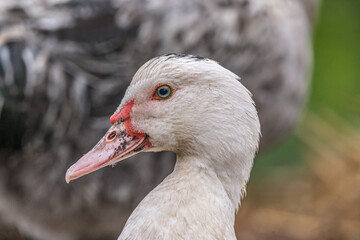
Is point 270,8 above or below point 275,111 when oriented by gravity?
above

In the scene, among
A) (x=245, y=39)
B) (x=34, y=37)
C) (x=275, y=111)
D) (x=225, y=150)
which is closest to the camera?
(x=225, y=150)

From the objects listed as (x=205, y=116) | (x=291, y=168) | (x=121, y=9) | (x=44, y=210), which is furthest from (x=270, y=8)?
(x=291, y=168)

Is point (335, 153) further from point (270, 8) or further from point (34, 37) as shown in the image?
point (34, 37)

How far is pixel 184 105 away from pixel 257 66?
117 cm

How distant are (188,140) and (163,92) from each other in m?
0.10

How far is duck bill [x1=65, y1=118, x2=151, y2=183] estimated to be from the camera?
1284 mm

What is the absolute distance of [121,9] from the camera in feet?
7.02

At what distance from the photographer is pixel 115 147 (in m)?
1.29

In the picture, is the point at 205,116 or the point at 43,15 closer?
the point at 205,116

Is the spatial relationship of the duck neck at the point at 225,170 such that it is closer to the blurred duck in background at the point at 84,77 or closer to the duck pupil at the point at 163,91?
the duck pupil at the point at 163,91

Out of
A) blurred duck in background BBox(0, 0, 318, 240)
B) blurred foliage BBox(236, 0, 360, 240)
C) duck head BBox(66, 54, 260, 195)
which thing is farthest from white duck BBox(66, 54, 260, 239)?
blurred foliage BBox(236, 0, 360, 240)

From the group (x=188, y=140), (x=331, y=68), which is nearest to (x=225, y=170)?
(x=188, y=140)

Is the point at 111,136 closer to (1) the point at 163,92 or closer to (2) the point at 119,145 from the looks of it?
(2) the point at 119,145

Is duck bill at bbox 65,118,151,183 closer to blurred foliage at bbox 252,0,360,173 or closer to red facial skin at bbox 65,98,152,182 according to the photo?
red facial skin at bbox 65,98,152,182
